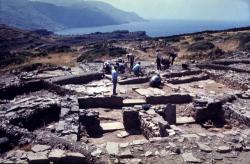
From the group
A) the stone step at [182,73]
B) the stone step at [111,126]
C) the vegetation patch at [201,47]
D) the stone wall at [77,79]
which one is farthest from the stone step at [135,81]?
the vegetation patch at [201,47]

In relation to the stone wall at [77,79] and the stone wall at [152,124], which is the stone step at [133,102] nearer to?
the stone wall at [152,124]

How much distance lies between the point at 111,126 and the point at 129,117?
838 mm

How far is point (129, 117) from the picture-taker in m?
15.6

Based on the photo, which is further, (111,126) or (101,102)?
(101,102)

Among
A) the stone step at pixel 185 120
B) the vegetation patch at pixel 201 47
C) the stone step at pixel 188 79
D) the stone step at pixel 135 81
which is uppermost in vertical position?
the vegetation patch at pixel 201 47

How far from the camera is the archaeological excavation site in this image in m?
11.0

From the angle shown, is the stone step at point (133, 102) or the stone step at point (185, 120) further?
the stone step at point (133, 102)

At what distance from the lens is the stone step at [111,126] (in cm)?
1539

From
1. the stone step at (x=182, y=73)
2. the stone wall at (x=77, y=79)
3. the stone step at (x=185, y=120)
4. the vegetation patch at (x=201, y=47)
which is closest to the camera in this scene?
the stone step at (x=185, y=120)

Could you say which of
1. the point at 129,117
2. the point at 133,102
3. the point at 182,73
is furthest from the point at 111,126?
the point at 182,73

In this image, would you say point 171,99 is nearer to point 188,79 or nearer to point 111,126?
point 111,126

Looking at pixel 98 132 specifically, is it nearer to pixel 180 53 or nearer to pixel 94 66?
pixel 94 66

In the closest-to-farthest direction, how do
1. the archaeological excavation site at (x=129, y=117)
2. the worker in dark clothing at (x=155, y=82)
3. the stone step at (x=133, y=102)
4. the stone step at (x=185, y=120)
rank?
the archaeological excavation site at (x=129, y=117) → the stone step at (x=185, y=120) → the stone step at (x=133, y=102) → the worker in dark clothing at (x=155, y=82)

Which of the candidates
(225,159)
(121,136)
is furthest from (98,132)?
(225,159)
